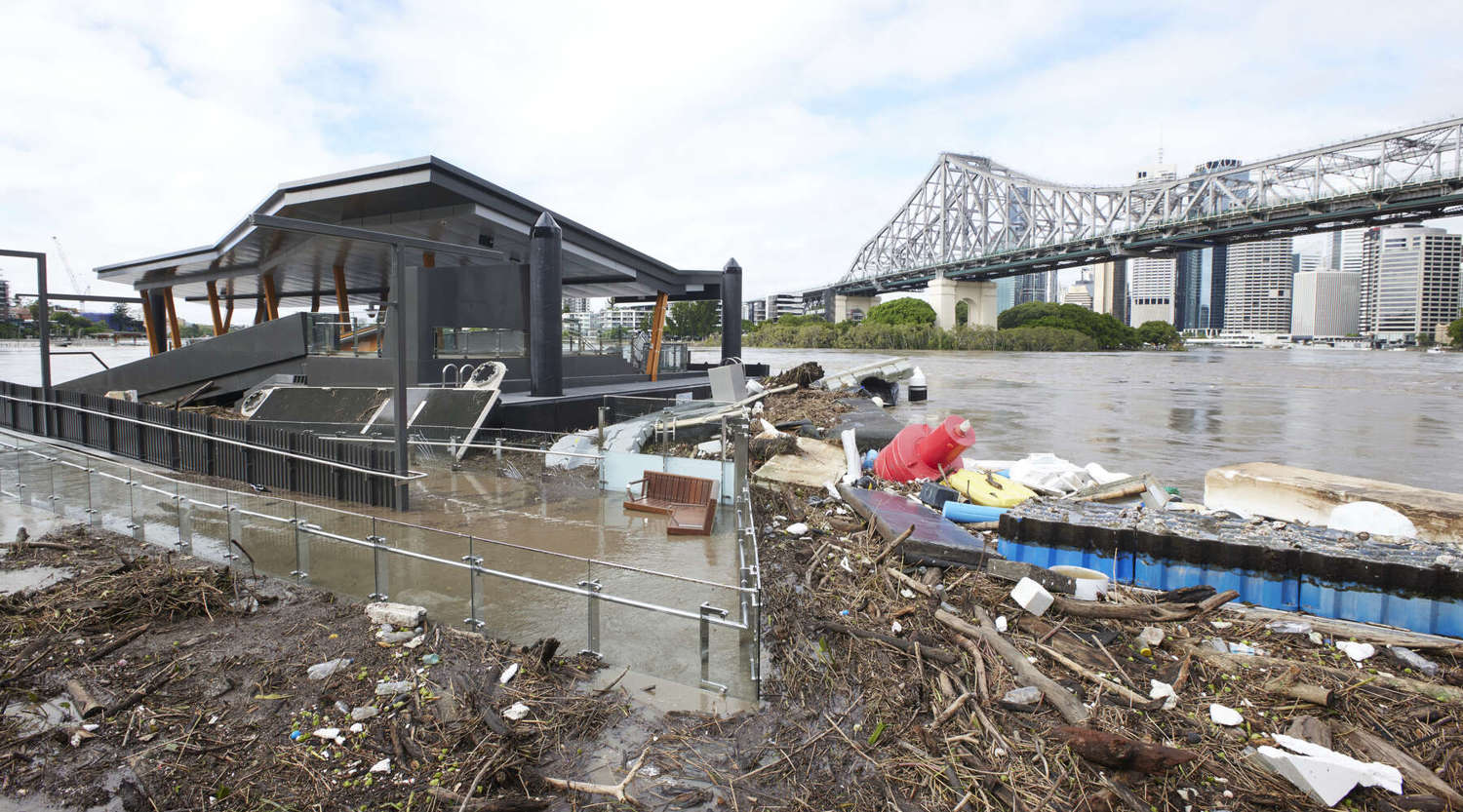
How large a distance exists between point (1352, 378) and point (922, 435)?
53640 mm

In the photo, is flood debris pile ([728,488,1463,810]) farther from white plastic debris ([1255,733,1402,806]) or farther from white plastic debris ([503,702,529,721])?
white plastic debris ([503,702,529,721])

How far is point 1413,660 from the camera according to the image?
468 centimetres

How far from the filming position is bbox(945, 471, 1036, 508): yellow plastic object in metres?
9.30

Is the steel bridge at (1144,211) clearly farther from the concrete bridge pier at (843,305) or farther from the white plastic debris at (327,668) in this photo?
the white plastic debris at (327,668)

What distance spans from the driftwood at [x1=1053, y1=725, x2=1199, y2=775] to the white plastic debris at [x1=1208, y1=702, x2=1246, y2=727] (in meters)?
0.45

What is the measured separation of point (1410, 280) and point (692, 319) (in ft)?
441

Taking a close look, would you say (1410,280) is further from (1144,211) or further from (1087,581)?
(1087,581)

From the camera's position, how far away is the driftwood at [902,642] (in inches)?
182

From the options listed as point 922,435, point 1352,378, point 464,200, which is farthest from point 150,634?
point 1352,378

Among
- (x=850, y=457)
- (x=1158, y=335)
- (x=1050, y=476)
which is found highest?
(x=1158, y=335)

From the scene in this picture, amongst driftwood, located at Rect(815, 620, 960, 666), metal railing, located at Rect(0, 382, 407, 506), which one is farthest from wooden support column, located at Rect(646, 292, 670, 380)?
driftwood, located at Rect(815, 620, 960, 666)

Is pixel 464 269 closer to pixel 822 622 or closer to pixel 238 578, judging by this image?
pixel 238 578

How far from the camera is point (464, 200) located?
17.6 meters

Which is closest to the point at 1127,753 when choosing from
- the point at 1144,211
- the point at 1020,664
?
the point at 1020,664
